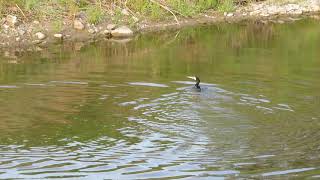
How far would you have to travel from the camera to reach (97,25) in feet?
64.6

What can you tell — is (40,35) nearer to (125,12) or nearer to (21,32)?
(21,32)

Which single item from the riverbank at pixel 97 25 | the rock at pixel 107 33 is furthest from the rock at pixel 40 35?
the rock at pixel 107 33

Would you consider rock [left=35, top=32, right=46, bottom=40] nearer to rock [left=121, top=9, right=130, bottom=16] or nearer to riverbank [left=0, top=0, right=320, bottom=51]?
riverbank [left=0, top=0, right=320, bottom=51]

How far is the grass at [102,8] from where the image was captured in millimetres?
19234

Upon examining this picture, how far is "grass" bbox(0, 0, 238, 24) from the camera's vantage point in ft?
63.1

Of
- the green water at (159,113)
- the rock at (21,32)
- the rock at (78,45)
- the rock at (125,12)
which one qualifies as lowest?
the green water at (159,113)

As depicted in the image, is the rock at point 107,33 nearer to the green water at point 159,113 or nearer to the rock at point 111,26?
the rock at point 111,26

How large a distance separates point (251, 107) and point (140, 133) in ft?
6.58

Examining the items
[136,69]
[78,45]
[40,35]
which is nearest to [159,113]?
[136,69]

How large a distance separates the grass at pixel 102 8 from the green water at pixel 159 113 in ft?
6.80

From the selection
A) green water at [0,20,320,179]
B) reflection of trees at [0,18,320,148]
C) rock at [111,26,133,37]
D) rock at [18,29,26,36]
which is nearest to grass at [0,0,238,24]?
rock at [111,26,133,37]

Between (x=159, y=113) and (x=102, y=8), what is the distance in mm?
9927

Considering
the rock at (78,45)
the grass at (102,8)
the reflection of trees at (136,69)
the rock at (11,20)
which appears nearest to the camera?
the reflection of trees at (136,69)

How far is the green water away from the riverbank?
3.44 feet
